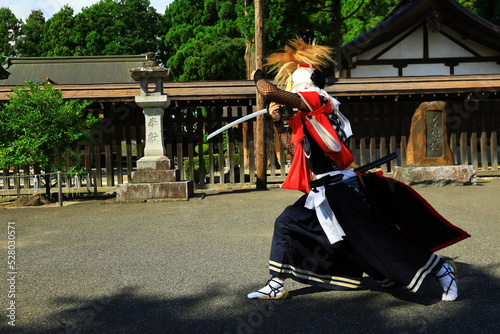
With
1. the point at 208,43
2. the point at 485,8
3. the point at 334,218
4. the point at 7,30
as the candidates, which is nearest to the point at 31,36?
the point at 7,30

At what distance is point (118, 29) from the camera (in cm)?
3303

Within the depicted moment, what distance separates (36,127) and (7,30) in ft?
98.8

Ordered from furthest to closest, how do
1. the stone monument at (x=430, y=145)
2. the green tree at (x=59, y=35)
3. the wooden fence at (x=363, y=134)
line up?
the green tree at (x=59, y=35) < the wooden fence at (x=363, y=134) < the stone monument at (x=430, y=145)

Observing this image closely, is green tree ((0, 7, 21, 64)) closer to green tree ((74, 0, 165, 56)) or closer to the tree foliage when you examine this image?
green tree ((74, 0, 165, 56))

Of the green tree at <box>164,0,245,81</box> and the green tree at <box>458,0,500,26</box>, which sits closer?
the green tree at <box>458,0,500,26</box>

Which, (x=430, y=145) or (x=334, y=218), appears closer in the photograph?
(x=334, y=218)

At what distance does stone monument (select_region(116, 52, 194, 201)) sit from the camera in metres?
9.98

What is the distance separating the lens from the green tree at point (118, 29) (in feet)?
107

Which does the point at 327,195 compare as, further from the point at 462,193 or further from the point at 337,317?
the point at 462,193

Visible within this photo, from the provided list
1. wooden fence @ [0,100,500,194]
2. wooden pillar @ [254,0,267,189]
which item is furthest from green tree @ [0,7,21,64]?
wooden pillar @ [254,0,267,189]

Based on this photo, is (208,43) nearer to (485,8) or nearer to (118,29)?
(118,29)

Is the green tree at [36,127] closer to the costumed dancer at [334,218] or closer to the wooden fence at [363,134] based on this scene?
the wooden fence at [363,134]

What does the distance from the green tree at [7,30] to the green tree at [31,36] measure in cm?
77

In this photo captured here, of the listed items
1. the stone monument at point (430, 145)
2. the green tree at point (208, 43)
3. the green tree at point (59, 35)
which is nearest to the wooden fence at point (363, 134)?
the stone monument at point (430, 145)
